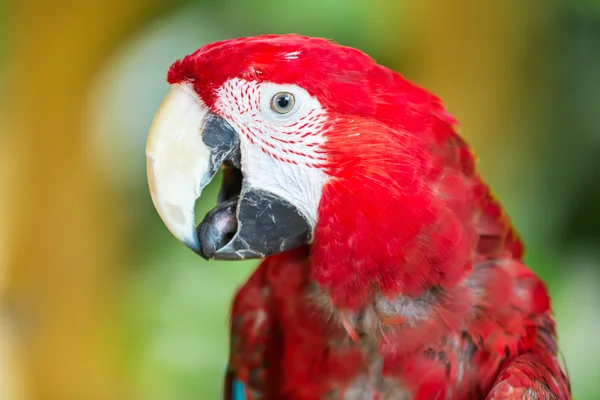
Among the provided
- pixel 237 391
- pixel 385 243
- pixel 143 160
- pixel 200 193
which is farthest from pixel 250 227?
pixel 143 160

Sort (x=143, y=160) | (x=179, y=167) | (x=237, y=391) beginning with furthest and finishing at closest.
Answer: (x=143, y=160) → (x=237, y=391) → (x=179, y=167)

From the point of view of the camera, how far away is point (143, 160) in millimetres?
1774

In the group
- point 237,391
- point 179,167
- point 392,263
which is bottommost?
point 237,391

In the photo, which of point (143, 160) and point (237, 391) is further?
point (143, 160)

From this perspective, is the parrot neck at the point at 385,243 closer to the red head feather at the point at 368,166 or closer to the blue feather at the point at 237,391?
the red head feather at the point at 368,166

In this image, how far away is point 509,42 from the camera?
5.64 feet

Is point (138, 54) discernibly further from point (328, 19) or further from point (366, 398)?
point (366, 398)

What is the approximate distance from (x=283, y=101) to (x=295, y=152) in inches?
2.8

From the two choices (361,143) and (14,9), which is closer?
(361,143)

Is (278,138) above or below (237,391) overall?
above

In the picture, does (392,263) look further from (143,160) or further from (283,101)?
(143,160)

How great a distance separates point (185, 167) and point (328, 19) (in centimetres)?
114

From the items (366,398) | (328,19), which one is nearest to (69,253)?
(328,19)

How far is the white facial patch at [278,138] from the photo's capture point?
0.71m
